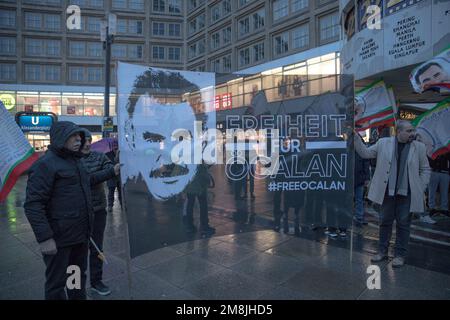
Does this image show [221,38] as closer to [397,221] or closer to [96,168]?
[397,221]

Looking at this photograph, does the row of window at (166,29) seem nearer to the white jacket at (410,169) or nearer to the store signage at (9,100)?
the store signage at (9,100)

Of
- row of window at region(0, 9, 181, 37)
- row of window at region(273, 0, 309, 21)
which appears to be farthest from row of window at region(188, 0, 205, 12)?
Result: row of window at region(273, 0, 309, 21)

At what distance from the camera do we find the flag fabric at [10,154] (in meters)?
3.25

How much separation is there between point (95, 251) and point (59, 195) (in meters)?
1.09

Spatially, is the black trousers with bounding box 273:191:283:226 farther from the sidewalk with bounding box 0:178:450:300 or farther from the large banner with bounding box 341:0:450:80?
the large banner with bounding box 341:0:450:80

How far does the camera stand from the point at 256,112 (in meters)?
4.59

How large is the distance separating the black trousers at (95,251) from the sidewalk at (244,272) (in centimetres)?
21

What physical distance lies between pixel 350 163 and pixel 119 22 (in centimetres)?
4843

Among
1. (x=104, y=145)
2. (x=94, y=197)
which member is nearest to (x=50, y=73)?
(x=104, y=145)

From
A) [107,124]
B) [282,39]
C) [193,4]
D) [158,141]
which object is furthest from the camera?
[193,4]

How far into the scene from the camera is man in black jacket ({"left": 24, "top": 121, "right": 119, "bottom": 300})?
287 centimetres

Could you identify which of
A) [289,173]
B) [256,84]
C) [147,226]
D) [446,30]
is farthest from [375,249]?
[446,30]

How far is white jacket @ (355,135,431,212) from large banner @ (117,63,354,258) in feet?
1.56

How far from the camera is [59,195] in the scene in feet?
9.95
